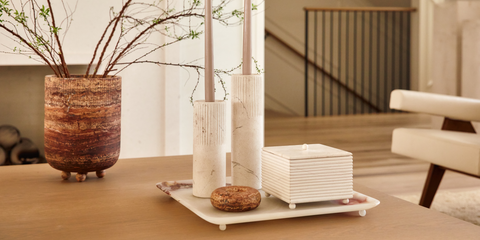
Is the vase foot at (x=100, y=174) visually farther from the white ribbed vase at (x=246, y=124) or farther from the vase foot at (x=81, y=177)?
the white ribbed vase at (x=246, y=124)

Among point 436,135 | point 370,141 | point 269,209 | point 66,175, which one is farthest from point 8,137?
point 370,141

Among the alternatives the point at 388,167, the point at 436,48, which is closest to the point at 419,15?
the point at 436,48

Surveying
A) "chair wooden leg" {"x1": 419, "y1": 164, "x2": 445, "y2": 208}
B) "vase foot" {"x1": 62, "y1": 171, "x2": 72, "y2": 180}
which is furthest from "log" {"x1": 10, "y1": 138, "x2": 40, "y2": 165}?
"chair wooden leg" {"x1": 419, "y1": 164, "x2": 445, "y2": 208}

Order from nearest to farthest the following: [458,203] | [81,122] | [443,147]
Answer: [81,122] → [443,147] → [458,203]

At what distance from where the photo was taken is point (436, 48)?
4281mm

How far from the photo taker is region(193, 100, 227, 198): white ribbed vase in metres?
0.82

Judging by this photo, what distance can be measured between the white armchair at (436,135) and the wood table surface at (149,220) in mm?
928

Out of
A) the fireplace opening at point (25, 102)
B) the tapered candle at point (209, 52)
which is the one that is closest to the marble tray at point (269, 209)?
the tapered candle at point (209, 52)

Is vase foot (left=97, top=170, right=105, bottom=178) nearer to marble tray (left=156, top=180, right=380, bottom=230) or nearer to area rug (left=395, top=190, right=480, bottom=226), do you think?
marble tray (left=156, top=180, right=380, bottom=230)

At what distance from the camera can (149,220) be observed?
30.3 inches

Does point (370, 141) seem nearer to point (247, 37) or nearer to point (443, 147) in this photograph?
point (443, 147)

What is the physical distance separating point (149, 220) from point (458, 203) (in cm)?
188

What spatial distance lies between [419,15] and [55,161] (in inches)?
222

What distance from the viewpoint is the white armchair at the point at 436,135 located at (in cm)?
179
